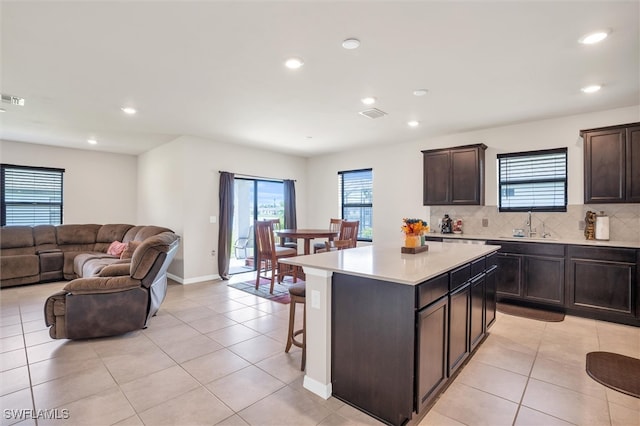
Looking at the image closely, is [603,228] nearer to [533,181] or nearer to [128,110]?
[533,181]

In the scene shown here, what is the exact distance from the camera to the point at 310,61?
2.72 metres

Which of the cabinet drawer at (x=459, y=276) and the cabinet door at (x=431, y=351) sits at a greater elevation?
the cabinet drawer at (x=459, y=276)

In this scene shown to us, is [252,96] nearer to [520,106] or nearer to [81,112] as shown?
[81,112]

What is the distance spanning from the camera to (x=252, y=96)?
358cm

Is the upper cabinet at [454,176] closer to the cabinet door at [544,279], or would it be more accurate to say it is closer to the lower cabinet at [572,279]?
the lower cabinet at [572,279]

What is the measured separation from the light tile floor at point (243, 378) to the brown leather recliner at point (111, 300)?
0.14m

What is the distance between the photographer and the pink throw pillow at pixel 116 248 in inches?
225

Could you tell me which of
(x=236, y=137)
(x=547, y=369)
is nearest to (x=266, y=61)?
(x=236, y=137)

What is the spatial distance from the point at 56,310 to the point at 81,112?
2.64 metres

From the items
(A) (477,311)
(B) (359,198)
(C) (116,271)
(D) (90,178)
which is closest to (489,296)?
(A) (477,311)

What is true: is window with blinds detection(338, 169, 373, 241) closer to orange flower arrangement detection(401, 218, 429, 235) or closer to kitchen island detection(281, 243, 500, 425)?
orange flower arrangement detection(401, 218, 429, 235)

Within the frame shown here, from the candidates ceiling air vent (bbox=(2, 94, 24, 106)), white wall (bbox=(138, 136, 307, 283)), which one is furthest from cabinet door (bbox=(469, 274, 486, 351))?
ceiling air vent (bbox=(2, 94, 24, 106))

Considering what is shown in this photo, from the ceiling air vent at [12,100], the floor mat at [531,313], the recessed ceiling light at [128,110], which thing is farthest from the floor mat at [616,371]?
the ceiling air vent at [12,100]

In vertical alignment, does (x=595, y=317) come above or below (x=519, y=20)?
below
